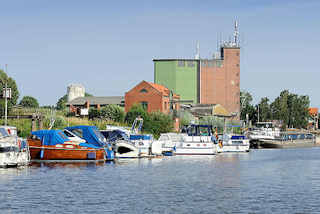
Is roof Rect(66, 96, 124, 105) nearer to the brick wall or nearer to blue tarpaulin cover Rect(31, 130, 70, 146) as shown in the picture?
the brick wall

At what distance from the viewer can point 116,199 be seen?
39594 millimetres

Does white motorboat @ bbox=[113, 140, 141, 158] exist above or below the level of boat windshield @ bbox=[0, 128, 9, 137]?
below

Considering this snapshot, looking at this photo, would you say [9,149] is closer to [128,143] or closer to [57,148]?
[57,148]

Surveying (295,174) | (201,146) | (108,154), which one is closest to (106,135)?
(108,154)

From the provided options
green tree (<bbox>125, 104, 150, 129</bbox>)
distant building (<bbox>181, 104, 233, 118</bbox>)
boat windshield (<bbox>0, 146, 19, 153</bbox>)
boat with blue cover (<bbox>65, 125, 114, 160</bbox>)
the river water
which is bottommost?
the river water

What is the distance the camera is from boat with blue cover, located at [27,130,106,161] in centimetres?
6719

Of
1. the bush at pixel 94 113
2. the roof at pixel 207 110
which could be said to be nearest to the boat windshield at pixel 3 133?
the bush at pixel 94 113

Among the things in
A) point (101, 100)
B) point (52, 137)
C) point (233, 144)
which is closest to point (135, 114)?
point (233, 144)

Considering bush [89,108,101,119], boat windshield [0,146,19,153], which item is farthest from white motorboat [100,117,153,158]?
bush [89,108,101,119]

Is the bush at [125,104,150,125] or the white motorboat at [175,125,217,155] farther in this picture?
the bush at [125,104,150,125]

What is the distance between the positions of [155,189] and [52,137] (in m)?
25.2

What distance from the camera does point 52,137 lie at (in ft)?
220

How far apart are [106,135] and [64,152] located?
14369 millimetres

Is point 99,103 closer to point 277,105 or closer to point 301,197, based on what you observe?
point 277,105
